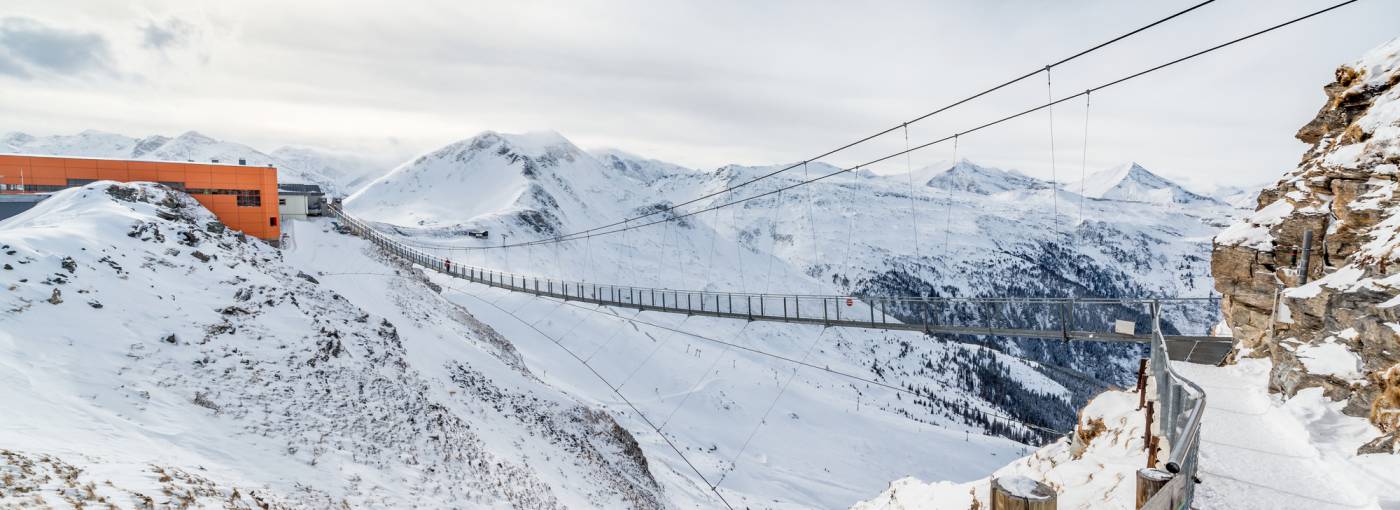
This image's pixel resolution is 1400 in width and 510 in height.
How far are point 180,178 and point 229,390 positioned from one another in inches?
1167

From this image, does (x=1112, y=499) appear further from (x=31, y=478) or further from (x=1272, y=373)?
(x=31, y=478)

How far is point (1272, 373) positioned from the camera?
11.2 m

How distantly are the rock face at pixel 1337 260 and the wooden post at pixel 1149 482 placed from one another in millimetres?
7135

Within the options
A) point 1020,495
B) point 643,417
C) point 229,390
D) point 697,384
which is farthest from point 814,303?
point 1020,495

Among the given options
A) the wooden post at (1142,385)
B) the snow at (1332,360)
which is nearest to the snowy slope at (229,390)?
the wooden post at (1142,385)

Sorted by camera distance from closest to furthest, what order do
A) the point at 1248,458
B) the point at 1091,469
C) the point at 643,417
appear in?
the point at 1248,458, the point at 1091,469, the point at 643,417

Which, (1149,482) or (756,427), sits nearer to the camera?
(1149,482)

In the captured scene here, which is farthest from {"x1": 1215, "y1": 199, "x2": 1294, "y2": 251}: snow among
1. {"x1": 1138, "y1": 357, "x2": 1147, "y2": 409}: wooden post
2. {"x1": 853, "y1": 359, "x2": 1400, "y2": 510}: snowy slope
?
{"x1": 1138, "y1": 357, "x2": 1147, "y2": 409}: wooden post

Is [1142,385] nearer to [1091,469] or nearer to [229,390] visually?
[1091,469]

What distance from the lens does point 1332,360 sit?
382 inches

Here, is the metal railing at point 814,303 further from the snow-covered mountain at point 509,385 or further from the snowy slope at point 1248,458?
the snowy slope at point 1248,458

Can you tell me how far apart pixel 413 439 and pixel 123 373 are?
244 inches

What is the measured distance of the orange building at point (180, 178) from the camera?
33.7 metres

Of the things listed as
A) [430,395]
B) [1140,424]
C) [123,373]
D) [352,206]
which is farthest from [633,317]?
[352,206]
